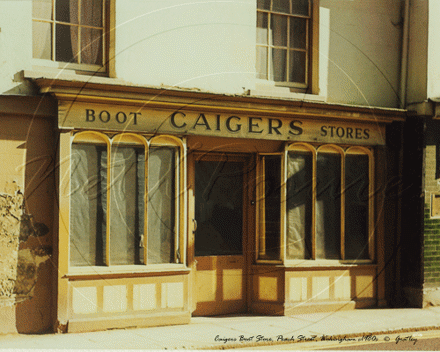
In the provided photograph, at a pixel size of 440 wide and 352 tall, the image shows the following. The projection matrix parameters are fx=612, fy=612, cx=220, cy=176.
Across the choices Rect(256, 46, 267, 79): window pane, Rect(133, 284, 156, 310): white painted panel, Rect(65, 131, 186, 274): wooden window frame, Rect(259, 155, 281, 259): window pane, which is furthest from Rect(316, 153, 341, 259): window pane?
Rect(133, 284, 156, 310): white painted panel

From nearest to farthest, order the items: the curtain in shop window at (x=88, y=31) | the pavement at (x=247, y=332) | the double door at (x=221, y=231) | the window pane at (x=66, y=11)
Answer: the pavement at (x=247, y=332), the window pane at (x=66, y=11), the curtain in shop window at (x=88, y=31), the double door at (x=221, y=231)

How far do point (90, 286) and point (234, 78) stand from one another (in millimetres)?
3796

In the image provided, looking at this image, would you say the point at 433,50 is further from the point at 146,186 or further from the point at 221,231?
the point at 146,186

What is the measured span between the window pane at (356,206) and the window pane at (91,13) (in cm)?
457

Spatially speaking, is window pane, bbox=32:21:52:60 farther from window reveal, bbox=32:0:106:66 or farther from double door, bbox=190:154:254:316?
double door, bbox=190:154:254:316

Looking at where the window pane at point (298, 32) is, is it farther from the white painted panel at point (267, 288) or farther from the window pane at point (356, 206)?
the white painted panel at point (267, 288)

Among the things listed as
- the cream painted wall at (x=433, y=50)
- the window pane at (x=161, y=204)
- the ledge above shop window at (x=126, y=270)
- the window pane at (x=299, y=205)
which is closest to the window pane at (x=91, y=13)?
the window pane at (x=161, y=204)

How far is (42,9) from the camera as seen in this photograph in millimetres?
8375

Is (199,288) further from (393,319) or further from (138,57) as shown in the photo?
(138,57)

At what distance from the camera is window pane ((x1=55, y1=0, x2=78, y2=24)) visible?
27.9ft

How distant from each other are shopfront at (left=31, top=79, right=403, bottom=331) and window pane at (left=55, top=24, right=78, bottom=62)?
789 millimetres

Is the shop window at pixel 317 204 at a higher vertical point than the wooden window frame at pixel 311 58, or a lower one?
lower

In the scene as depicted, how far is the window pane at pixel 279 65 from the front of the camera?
1005 centimetres

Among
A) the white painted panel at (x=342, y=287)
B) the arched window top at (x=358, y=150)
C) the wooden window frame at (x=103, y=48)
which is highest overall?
the wooden window frame at (x=103, y=48)
